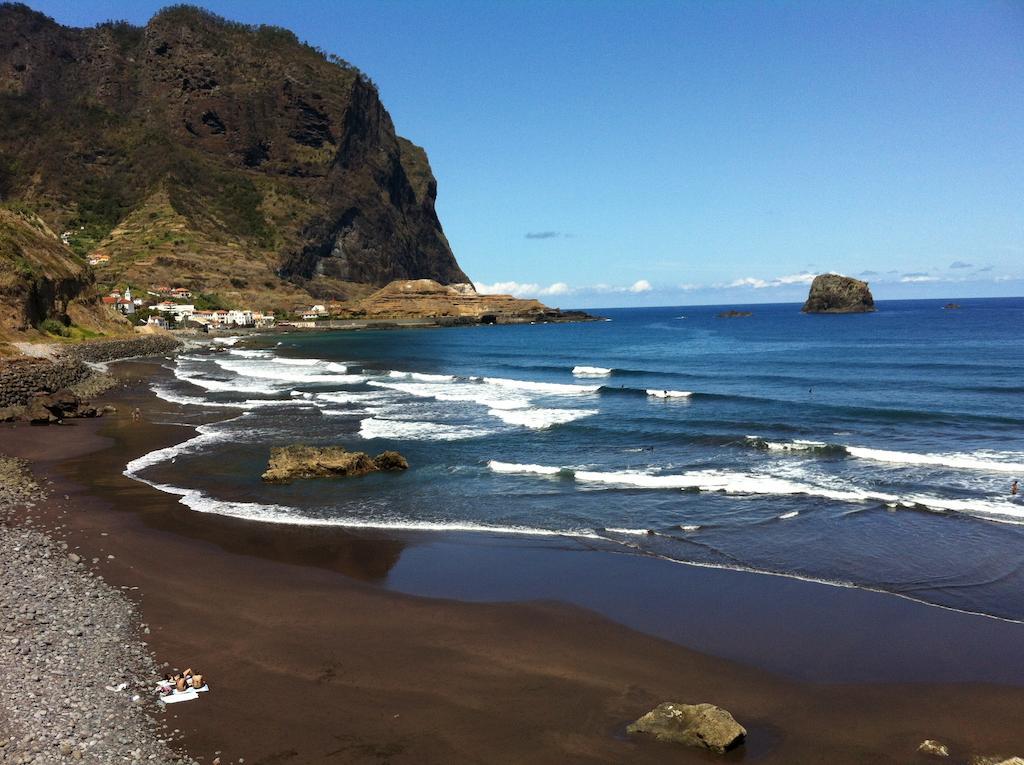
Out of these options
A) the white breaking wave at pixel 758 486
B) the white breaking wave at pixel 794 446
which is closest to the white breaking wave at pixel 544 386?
the white breaking wave at pixel 794 446

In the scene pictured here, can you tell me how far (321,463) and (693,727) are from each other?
1764 cm

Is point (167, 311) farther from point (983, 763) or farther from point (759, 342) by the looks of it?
point (983, 763)

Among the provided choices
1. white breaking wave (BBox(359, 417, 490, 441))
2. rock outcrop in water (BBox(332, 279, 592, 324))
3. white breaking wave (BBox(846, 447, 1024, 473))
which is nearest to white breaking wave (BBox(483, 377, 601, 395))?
white breaking wave (BBox(359, 417, 490, 441))

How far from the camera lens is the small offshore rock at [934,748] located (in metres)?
9.09

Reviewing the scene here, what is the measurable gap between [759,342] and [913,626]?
85.9 meters

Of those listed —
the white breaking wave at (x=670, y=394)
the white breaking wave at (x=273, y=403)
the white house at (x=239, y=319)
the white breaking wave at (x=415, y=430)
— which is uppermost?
the white house at (x=239, y=319)

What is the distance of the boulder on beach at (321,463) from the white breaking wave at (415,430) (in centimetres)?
610

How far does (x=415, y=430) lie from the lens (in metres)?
33.9

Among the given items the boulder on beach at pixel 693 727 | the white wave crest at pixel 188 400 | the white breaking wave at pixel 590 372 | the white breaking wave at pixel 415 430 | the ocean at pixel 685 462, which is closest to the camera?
the boulder on beach at pixel 693 727

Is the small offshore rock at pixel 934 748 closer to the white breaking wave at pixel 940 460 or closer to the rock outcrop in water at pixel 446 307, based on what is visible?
the white breaking wave at pixel 940 460

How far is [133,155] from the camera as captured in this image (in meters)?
192

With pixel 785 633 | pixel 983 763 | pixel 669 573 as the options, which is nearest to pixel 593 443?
pixel 669 573

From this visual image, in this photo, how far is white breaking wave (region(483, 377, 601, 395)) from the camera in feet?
160

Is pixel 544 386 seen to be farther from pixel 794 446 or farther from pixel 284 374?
pixel 794 446
